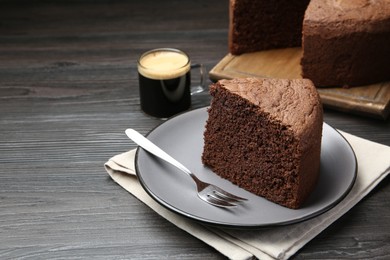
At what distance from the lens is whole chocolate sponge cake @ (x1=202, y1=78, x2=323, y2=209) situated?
2.13 m

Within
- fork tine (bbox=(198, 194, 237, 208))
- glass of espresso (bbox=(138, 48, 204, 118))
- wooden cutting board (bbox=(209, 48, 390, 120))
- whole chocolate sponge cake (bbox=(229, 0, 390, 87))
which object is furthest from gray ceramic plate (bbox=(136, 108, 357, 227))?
whole chocolate sponge cake (bbox=(229, 0, 390, 87))

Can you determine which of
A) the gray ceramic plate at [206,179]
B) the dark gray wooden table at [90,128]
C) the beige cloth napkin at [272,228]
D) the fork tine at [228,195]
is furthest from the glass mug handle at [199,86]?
the fork tine at [228,195]

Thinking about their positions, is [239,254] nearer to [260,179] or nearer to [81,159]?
[260,179]

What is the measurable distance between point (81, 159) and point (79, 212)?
34cm

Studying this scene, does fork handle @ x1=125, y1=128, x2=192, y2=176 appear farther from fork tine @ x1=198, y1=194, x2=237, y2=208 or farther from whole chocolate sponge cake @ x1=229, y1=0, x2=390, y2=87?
whole chocolate sponge cake @ x1=229, y1=0, x2=390, y2=87

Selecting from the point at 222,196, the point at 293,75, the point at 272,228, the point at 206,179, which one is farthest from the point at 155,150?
the point at 293,75

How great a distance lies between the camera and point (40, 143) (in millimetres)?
2684

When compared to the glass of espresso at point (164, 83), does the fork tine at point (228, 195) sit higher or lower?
lower

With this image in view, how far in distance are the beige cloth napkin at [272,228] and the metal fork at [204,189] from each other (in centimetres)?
9

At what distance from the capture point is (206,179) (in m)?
2.34

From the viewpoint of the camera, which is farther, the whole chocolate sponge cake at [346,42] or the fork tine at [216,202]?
the whole chocolate sponge cake at [346,42]

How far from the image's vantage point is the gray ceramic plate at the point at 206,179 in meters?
2.09

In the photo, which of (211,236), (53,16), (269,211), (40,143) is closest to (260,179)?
(269,211)

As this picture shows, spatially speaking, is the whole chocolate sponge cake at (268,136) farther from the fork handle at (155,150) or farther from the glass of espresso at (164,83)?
the glass of espresso at (164,83)
